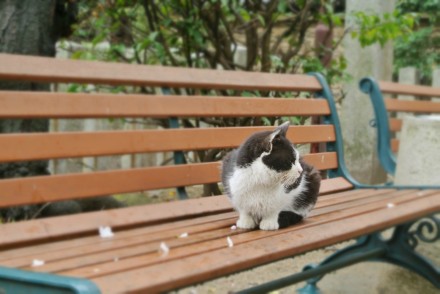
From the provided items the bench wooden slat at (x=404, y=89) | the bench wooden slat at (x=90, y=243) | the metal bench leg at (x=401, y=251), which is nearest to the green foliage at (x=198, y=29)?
the bench wooden slat at (x=404, y=89)

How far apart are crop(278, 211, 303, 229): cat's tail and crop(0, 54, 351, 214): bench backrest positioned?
1.55ft

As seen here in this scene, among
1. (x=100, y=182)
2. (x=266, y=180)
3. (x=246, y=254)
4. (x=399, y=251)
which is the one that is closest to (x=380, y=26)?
(x=399, y=251)

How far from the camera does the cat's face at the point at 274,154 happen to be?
7.62ft

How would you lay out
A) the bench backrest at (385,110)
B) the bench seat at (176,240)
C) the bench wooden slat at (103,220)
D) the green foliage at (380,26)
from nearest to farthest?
the bench seat at (176,240) < the bench wooden slat at (103,220) < the bench backrest at (385,110) < the green foliage at (380,26)

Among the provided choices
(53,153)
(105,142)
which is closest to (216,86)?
(105,142)

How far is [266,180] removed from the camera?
235 centimetres

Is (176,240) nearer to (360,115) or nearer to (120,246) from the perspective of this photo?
(120,246)

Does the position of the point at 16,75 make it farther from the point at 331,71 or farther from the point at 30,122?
the point at 331,71

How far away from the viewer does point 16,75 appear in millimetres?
2305

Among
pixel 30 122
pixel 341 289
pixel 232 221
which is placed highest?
pixel 30 122

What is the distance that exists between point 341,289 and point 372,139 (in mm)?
2474

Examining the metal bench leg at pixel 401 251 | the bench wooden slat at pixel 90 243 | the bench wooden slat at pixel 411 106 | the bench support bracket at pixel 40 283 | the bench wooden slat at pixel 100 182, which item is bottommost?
the metal bench leg at pixel 401 251

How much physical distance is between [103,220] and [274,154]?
0.61 metres

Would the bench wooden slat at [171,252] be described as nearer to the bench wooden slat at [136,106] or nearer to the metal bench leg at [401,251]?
the bench wooden slat at [136,106]
